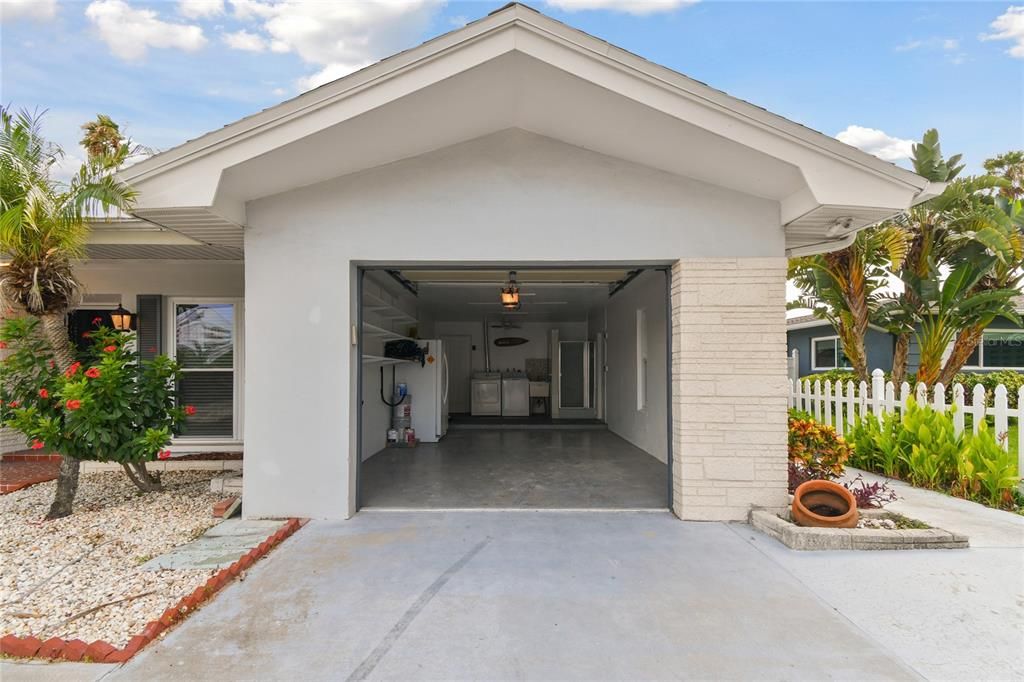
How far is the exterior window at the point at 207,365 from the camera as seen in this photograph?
6074 millimetres

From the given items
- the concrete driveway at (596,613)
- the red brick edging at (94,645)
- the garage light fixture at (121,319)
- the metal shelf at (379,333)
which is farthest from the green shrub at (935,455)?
the garage light fixture at (121,319)

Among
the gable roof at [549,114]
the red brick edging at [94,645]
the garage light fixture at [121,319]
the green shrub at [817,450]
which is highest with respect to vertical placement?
the gable roof at [549,114]

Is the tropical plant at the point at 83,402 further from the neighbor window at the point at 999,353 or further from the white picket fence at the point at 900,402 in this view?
the neighbor window at the point at 999,353

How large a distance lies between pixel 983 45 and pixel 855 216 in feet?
20.6

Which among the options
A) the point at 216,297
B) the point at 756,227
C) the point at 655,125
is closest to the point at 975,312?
the point at 756,227

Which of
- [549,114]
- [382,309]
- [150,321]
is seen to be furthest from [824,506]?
[150,321]

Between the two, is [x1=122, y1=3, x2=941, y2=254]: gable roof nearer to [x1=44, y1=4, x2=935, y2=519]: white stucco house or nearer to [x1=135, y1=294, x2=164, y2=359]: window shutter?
[x1=44, y1=4, x2=935, y2=519]: white stucco house

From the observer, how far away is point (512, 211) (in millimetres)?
4184

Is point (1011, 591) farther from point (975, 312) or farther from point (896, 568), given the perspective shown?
point (975, 312)

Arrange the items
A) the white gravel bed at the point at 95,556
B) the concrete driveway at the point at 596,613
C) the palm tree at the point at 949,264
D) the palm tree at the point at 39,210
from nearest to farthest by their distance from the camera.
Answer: the concrete driveway at the point at 596,613 < the white gravel bed at the point at 95,556 < the palm tree at the point at 39,210 < the palm tree at the point at 949,264

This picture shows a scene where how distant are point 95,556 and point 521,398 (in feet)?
28.5

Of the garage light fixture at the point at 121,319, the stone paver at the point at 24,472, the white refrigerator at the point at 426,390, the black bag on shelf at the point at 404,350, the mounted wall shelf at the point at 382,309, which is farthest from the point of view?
the white refrigerator at the point at 426,390

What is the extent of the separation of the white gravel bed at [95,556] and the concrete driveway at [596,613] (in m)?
0.41

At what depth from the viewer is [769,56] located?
6.90 meters
